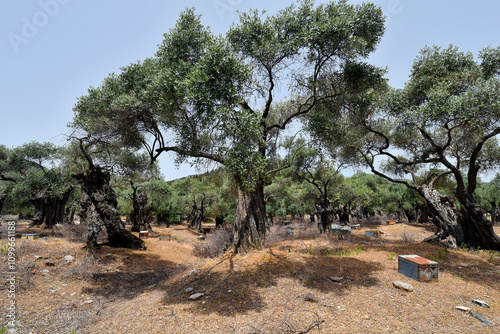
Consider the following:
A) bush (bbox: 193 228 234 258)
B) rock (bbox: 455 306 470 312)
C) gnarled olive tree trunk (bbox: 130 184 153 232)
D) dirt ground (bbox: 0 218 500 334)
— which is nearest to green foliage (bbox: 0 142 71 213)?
gnarled olive tree trunk (bbox: 130 184 153 232)

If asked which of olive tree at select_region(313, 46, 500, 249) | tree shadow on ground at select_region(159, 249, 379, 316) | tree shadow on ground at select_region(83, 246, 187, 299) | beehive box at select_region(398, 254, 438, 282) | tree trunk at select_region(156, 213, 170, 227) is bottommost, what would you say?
tree trunk at select_region(156, 213, 170, 227)

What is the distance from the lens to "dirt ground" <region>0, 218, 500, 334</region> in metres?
4.80

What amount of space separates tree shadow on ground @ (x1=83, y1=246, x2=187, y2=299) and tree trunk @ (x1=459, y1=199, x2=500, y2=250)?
14.0m

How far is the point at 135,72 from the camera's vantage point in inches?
444

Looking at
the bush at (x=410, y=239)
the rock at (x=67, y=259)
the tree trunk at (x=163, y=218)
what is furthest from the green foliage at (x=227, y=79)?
the tree trunk at (x=163, y=218)

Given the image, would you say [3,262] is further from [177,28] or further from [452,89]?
[452,89]

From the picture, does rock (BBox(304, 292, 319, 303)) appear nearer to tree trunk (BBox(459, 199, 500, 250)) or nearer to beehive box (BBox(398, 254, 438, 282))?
beehive box (BBox(398, 254, 438, 282))

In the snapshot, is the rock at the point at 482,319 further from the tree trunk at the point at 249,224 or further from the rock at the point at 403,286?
the tree trunk at the point at 249,224

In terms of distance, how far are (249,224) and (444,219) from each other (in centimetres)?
1078

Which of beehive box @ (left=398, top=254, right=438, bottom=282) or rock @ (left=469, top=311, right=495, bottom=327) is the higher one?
beehive box @ (left=398, top=254, right=438, bottom=282)

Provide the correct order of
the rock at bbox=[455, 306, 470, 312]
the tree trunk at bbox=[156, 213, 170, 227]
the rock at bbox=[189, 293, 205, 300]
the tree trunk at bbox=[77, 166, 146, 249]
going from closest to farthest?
the rock at bbox=[455, 306, 470, 312] < the rock at bbox=[189, 293, 205, 300] < the tree trunk at bbox=[77, 166, 146, 249] < the tree trunk at bbox=[156, 213, 170, 227]

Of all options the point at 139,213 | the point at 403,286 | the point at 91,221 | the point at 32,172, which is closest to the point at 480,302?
the point at 403,286

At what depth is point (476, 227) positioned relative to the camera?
10.9 meters

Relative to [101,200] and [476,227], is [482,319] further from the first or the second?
[101,200]
